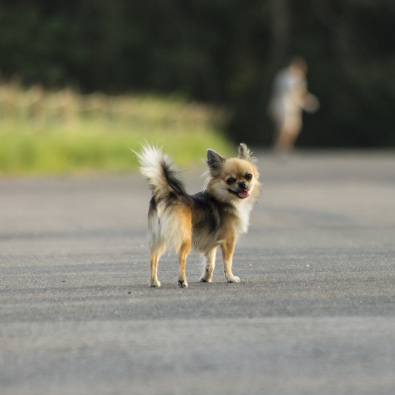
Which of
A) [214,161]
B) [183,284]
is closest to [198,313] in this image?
[183,284]

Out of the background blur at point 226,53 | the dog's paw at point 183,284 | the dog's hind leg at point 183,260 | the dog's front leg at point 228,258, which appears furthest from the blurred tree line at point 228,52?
the dog's paw at point 183,284

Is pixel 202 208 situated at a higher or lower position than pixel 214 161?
lower

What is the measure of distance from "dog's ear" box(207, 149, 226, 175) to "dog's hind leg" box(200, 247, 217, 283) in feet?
1.85

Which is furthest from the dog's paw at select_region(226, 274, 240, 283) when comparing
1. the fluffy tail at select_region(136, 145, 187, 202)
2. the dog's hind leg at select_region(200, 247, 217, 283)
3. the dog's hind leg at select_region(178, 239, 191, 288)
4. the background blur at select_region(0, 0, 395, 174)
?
the background blur at select_region(0, 0, 395, 174)

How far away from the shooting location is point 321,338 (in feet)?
20.3

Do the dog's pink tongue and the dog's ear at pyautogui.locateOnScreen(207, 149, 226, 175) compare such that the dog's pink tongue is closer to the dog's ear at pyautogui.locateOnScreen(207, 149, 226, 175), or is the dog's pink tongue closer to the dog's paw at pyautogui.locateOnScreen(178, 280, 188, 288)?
the dog's ear at pyautogui.locateOnScreen(207, 149, 226, 175)

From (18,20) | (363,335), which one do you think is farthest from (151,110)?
(363,335)

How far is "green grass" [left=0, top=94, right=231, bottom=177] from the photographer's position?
25953 millimetres

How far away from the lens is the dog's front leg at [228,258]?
863 centimetres

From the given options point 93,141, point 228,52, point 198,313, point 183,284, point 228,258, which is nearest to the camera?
point 198,313

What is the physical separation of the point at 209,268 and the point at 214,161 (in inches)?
30.3

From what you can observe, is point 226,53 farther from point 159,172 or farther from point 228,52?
point 159,172

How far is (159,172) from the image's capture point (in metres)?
8.38

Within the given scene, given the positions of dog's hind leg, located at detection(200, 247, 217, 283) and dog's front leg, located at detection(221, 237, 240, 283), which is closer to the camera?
dog's front leg, located at detection(221, 237, 240, 283)
